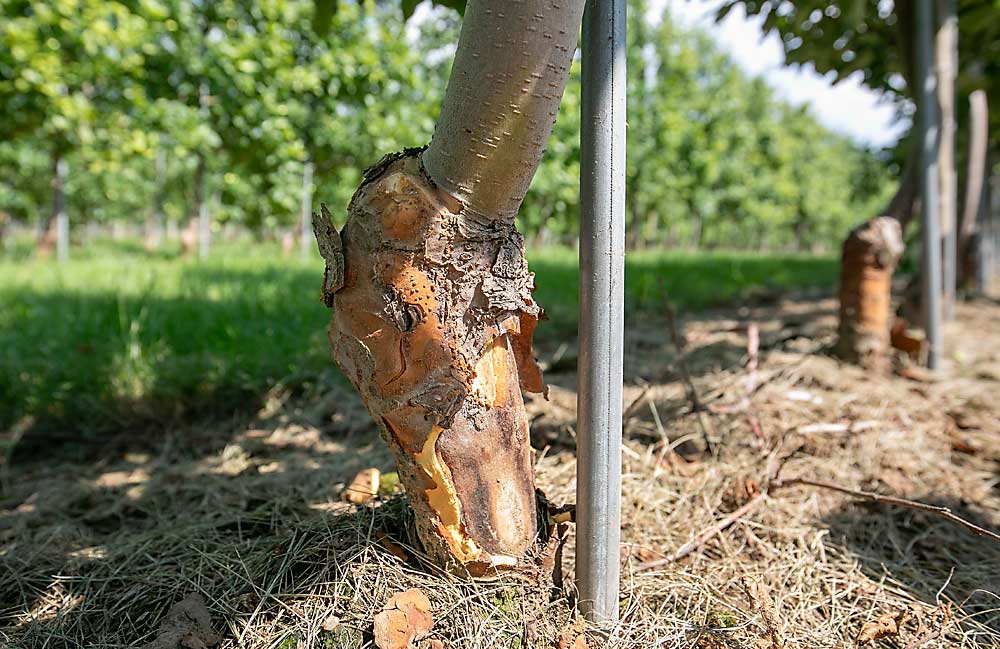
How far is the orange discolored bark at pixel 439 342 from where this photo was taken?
1111mm

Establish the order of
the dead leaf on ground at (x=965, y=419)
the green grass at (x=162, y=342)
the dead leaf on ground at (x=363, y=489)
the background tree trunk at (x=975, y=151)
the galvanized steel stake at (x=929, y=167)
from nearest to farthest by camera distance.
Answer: the dead leaf on ground at (x=363, y=489)
the dead leaf on ground at (x=965, y=419)
the green grass at (x=162, y=342)
the galvanized steel stake at (x=929, y=167)
the background tree trunk at (x=975, y=151)

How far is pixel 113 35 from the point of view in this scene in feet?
25.6

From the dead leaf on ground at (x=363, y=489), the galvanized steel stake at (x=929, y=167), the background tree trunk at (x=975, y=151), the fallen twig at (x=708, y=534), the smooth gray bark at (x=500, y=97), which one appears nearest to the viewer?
the smooth gray bark at (x=500, y=97)

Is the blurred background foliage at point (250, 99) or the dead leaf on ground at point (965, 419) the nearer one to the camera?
the dead leaf on ground at point (965, 419)

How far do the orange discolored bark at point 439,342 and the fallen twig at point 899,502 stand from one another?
793 millimetres

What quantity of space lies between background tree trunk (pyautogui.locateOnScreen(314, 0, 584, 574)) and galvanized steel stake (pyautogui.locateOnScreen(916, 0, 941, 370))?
284cm

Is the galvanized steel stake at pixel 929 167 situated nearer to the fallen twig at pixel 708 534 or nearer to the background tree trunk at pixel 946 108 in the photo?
the background tree trunk at pixel 946 108

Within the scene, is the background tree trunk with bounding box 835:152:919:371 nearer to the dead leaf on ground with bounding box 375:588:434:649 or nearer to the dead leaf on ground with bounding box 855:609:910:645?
the dead leaf on ground with bounding box 855:609:910:645

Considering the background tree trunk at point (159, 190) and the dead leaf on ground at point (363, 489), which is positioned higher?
the background tree trunk at point (159, 190)

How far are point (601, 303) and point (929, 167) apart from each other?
2860 mm

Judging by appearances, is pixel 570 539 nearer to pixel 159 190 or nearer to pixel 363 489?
pixel 363 489

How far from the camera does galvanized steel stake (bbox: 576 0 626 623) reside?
1120mm

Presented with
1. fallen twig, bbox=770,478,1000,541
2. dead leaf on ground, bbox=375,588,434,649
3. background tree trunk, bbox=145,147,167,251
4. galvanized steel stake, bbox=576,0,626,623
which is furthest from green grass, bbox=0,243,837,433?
background tree trunk, bbox=145,147,167,251

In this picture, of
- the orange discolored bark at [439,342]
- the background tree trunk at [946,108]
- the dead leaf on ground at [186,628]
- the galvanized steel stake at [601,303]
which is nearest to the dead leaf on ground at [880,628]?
the galvanized steel stake at [601,303]
